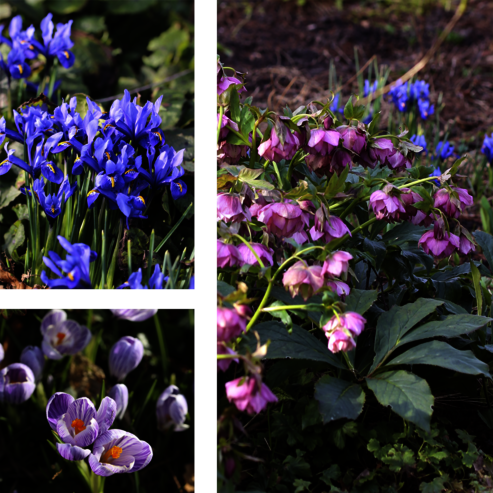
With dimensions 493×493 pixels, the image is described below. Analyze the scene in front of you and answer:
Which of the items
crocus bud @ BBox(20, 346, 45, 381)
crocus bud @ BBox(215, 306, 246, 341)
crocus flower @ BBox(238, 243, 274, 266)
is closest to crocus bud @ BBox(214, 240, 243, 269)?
crocus flower @ BBox(238, 243, 274, 266)

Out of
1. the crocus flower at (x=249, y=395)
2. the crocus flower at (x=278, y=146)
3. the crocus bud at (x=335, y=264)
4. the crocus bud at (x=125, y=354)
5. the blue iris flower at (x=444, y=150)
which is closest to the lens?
the crocus flower at (x=249, y=395)

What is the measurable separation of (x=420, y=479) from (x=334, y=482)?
0.17 m

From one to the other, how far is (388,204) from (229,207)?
31 cm

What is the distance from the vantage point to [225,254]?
79 centimetres

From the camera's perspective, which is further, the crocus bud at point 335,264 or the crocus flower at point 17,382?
the crocus flower at point 17,382

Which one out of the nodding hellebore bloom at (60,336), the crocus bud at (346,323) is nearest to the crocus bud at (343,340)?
the crocus bud at (346,323)

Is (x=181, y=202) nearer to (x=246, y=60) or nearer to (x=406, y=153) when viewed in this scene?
(x=406, y=153)

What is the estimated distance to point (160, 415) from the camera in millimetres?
1061

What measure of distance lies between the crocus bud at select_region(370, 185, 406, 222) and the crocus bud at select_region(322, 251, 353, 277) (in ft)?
0.61

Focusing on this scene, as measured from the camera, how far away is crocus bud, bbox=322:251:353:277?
740 millimetres

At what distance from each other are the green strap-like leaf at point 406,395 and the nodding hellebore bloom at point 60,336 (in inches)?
25.2

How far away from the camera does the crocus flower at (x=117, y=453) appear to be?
2.52 feet

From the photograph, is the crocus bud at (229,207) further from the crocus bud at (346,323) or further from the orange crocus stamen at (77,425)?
the orange crocus stamen at (77,425)

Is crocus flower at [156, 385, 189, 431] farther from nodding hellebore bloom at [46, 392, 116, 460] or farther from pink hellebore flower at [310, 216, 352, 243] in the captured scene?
pink hellebore flower at [310, 216, 352, 243]
